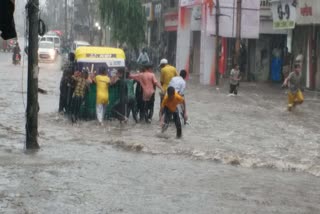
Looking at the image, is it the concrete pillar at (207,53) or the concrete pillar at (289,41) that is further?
the concrete pillar at (289,41)

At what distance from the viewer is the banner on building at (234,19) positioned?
2708 centimetres

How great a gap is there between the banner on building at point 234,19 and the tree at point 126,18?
1377cm

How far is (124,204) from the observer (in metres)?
7.89

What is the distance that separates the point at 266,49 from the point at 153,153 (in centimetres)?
2107

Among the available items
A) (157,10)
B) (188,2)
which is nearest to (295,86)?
(188,2)

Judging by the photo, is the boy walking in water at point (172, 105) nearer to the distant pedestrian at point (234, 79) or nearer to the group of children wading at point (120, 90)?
the group of children wading at point (120, 90)

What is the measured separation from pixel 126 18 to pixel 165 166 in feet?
101

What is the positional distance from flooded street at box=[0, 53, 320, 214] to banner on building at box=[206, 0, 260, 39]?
382 inches

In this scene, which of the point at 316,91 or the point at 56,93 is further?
the point at 316,91

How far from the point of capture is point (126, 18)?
4034cm

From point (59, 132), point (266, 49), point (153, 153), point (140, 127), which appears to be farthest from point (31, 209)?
point (266, 49)

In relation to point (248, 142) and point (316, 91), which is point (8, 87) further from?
point (248, 142)

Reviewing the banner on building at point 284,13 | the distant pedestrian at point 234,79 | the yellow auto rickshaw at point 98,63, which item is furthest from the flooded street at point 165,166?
the banner on building at point 284,13

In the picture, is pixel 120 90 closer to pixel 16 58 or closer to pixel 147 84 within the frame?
pixel 147 84
